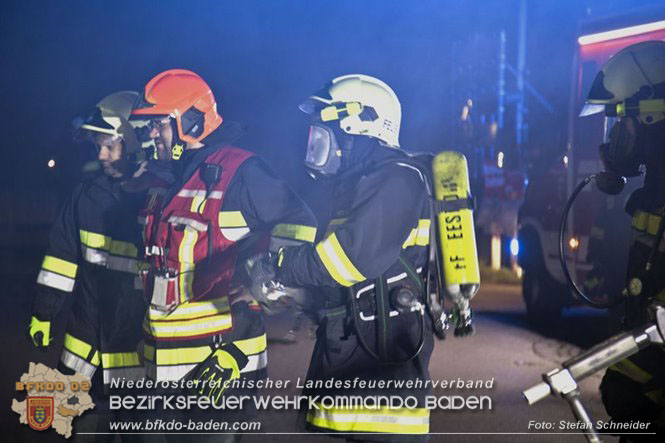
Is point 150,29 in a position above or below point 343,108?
above

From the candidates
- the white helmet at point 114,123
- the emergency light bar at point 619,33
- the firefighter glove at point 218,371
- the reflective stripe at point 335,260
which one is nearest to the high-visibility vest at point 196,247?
the firefighter glove at point 218,371

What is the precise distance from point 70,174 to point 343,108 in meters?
9.66

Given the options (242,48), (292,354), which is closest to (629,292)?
(292,354)

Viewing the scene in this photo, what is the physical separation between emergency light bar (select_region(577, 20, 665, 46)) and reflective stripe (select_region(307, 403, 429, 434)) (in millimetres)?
3900

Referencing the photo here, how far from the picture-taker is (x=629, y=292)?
329 cm

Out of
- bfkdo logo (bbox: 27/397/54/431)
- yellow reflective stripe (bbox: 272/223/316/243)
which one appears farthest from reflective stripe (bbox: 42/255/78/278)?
yellow reflective stripe (bbox: 272/223/316/243)

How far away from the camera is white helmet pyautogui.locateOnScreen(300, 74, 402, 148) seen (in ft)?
11.8

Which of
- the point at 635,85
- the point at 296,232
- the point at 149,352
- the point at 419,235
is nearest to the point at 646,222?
the point at 635,85

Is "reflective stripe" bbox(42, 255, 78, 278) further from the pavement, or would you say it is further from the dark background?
the dark background

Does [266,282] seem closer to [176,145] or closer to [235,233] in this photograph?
[235,233]

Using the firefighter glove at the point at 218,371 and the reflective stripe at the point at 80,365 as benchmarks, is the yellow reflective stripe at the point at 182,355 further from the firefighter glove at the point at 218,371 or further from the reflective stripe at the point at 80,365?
the reflective stripe at the point at 80,365

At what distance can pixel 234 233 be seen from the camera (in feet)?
12.3

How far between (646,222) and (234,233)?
5.52ft

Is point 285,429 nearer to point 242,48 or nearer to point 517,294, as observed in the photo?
point 242,48
